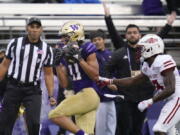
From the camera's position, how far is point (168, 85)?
7.05 metres

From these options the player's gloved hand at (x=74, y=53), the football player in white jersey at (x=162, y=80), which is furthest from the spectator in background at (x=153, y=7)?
the player's gloved hand at (x=74, y=53)

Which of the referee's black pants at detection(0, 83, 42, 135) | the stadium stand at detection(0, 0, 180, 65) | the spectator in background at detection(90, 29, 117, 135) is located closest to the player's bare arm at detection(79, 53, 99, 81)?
the referee's black pants at detection(0, 83, 42, 135)

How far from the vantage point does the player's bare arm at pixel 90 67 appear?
7.25 m

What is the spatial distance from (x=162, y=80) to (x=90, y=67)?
A: 807 millimetres

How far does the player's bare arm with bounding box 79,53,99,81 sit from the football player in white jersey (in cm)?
56

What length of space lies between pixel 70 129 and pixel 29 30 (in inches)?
51.3

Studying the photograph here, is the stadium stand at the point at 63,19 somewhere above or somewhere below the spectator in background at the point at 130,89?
above

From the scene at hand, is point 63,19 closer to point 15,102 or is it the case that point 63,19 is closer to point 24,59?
point 24,59

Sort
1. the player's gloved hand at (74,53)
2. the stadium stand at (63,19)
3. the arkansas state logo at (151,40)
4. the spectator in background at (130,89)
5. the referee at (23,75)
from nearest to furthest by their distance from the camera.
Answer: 1. the player's gloved hand at (74,53)
2. the arkansas state logo at (151,40)
3. the referee at (23,75)
4. the spectator in background at (130,89)
5. the stadium stand at (63,19)

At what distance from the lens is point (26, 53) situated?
300 inches

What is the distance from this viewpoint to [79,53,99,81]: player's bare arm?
7250 millimetres

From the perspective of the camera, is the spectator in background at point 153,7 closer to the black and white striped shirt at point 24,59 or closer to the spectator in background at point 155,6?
the spectator in background at point 155,6

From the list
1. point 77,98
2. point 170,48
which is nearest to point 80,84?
point 77,98

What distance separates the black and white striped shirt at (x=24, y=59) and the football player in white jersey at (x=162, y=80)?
1237mm
